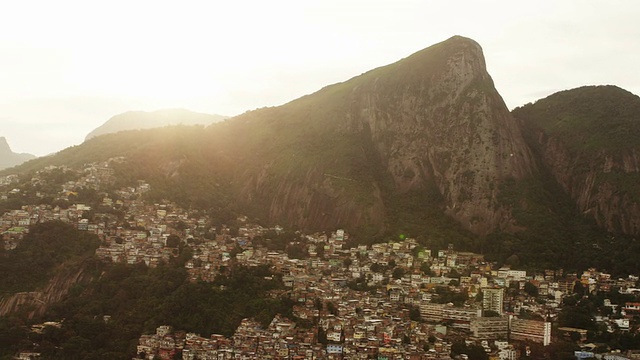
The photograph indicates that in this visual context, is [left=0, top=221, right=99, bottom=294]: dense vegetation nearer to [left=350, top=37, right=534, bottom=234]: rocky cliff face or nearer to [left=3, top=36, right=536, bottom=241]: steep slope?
[left=3, top=36, right=536, bottom=241]: steep slope

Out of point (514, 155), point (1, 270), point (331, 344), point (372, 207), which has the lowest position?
point (331, 344)

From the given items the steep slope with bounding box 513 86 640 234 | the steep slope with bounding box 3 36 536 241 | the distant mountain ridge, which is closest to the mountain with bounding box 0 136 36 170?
the steep slope with bounding box 3 36 536 241

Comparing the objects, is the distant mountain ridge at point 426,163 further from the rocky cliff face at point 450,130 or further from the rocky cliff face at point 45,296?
the rocky cliff face at point 45,296

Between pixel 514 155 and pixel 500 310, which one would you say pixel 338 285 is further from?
pixel 514 155

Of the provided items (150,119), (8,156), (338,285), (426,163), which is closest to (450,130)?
(426,163)

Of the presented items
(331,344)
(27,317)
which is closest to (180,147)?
(27,317)

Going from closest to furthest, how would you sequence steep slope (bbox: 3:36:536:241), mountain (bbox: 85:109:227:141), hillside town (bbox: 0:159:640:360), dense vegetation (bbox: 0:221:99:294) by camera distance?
hillside town (bbox: 0:159:640:360) < dense vegetation (bbox: 0:221:99:294) < steep slope (bbox: 3:36:536:241) < mountain (bbox: 85:109:227:141)

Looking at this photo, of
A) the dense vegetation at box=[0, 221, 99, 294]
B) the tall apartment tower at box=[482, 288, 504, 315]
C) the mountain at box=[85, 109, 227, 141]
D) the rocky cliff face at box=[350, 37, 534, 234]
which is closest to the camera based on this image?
the tall apartment tower at box=[482, 288, 504, 315]

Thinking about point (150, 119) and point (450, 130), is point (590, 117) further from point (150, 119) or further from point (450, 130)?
point (150, 119)
